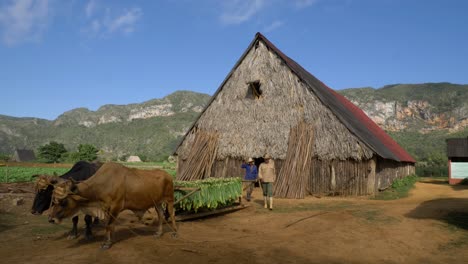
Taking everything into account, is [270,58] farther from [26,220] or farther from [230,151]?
[26,220]

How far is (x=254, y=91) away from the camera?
2038 cm

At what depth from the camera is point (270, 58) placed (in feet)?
66.0

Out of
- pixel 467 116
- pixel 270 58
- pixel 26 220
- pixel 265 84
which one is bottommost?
pixel 26 220

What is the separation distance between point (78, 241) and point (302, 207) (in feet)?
29.6

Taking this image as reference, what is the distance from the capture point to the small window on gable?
20266 millimetres

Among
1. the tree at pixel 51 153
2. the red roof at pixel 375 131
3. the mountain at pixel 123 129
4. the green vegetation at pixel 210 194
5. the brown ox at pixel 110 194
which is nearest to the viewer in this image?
the brown ox at pixel 110 194

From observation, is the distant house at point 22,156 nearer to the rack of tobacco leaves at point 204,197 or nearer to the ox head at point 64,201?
the rack of tobacco leaves at point 204,197

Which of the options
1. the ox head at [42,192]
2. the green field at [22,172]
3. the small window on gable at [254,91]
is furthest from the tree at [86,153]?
the ox head at [42,192]

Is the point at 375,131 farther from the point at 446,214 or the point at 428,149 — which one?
the point at 428,149

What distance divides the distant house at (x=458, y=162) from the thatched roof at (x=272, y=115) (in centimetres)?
1065

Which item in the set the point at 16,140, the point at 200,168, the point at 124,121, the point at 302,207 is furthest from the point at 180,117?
the point at 302,207

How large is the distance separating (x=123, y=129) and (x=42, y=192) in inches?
4259

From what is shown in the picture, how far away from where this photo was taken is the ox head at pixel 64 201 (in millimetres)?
6293

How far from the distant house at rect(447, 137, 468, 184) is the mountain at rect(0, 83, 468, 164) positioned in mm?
18738
